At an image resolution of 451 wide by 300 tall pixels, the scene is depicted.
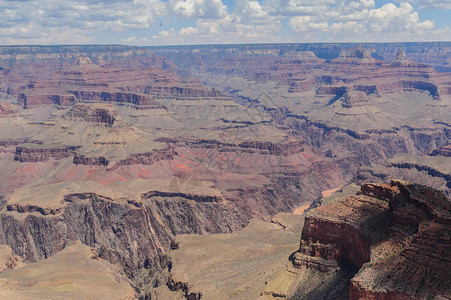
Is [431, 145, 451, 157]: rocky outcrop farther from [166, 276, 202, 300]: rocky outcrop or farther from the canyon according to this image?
[166, 276, 202, 300]: rocky outcrop

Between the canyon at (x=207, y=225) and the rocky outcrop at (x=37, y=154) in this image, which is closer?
the canyon at (x=207, y=225)

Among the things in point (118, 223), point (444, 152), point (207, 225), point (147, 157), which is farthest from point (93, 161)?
point (444, 152)

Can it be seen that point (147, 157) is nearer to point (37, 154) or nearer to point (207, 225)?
point (37, 154)

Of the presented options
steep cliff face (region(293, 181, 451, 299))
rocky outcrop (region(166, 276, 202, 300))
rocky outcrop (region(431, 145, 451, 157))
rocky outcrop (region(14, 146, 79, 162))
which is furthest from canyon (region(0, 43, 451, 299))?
rocky outcrop (region(431, 145, 451, 157))

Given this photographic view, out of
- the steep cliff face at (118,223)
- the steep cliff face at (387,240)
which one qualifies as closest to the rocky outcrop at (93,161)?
the steep cliff face at (118,223)

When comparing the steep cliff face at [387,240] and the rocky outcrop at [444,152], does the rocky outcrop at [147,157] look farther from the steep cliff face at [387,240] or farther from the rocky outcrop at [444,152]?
the steep cliff face at [387,240]
